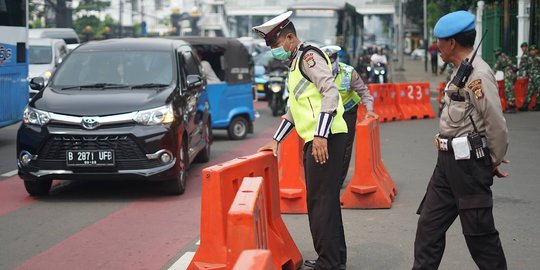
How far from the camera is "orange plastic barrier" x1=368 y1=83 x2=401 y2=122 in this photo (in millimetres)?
19814

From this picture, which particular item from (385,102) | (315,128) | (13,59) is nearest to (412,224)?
(315,128)

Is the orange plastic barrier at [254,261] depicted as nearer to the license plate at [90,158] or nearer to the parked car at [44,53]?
the license plate at [90,158]

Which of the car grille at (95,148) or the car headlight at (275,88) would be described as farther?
the car headlight at (275,88)

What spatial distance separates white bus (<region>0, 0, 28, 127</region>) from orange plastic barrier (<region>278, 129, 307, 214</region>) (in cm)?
694

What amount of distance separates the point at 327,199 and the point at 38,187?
16.1ft

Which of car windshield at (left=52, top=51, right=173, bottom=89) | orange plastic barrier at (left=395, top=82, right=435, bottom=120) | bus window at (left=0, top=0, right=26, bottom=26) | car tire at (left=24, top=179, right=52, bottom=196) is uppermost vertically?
bus window at (left=0, top=0, right=26, bottom=26)

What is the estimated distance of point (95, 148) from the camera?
9164mm

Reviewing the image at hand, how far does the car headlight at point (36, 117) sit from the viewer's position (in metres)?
9.37

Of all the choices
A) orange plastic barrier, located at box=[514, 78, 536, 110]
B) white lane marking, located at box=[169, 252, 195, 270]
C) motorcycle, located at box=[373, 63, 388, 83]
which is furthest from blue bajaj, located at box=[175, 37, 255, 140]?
motorcycle, located at box=[373, 63, 388, 83]

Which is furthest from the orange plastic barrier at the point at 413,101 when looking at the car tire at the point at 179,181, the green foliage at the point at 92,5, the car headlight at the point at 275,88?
the green foliage at the point at 92,5

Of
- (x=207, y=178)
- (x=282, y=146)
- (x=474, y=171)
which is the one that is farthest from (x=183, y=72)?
(x=474, y=171)

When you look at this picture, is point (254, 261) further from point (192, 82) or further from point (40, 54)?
point (40, 54)

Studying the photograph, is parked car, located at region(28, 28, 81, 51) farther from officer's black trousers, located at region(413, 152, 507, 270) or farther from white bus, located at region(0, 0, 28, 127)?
officer's black trousers, located at region(413, 152, 507, 270)

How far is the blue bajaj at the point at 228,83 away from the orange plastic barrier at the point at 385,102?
4.54 meters
